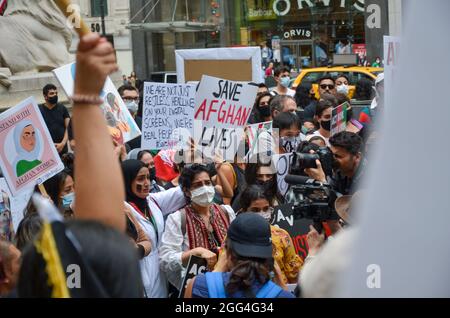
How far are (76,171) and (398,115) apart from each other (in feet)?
2.88

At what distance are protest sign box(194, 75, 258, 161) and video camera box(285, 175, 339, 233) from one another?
308 cm

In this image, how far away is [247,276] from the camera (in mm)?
3311

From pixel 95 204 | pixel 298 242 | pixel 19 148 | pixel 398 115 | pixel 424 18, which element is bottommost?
pixel 298 242

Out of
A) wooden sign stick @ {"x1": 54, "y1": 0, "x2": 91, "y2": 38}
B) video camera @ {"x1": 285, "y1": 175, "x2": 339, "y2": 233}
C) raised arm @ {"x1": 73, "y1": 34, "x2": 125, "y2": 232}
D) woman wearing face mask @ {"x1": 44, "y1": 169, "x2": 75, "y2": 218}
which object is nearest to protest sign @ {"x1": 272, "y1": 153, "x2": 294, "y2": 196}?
woman wearing face mask @ {"x1": 44, "y1": 169, "x2": 75, "y2": 218}

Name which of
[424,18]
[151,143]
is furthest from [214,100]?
[424,18]

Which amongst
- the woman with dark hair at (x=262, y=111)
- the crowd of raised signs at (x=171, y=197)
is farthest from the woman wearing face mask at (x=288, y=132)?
the woman with dark hair at (x=262, y=111)

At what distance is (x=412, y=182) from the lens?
1493 mm

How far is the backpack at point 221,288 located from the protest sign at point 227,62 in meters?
5.91

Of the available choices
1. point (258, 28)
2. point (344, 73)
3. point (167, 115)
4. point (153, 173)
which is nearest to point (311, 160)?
point (153, 173)

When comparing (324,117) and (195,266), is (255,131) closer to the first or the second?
(324,117)

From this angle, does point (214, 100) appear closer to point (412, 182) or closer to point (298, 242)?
point (298, 242)

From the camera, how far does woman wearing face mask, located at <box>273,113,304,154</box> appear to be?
7551mm

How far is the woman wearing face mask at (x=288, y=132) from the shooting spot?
7551mm
